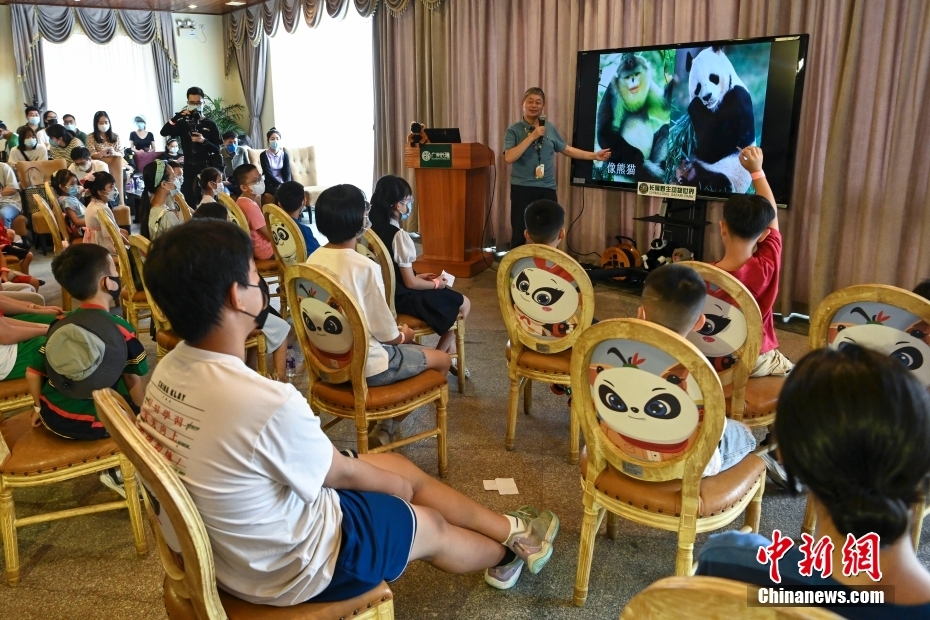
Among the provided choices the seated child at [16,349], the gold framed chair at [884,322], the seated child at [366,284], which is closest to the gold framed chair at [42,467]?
the seated child at [16,349]

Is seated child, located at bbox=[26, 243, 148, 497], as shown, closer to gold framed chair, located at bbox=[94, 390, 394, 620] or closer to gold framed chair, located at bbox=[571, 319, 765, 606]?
gold framed chair, located at bbox=[94, 390, 394, 620]

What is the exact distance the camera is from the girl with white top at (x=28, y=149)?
25.2ft

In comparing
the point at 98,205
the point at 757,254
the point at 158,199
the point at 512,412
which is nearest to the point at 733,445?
the point at 757,254

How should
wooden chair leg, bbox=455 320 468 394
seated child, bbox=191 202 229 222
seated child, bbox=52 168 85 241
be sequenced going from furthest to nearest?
seated child, bbox=52 168 85 241 → seated child, bbox=191 202 229 222 → wooden chair leg, bbox=455 320 468 394

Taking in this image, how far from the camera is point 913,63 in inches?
143

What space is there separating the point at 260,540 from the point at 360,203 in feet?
4.67

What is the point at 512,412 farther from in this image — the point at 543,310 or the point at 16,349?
the point at 16,349

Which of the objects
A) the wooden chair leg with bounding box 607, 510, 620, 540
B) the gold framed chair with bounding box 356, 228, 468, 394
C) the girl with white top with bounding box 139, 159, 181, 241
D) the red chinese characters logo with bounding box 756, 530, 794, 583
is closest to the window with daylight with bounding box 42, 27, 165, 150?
the girl with white top with bounding box 139, 159, 181, 241

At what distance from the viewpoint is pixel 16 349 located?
7.95 ft

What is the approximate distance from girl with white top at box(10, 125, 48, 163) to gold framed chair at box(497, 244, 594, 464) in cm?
737

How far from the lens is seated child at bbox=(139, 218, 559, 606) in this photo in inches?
46.1

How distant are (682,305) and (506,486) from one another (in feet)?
3.45

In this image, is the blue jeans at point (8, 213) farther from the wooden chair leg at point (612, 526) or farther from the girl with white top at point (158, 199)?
the wooden chair leg at point (612, 526)

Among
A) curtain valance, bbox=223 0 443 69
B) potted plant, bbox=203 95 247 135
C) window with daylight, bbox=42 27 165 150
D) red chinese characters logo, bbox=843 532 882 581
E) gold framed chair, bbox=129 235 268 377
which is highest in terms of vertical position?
curtain valance, bbox=223 0 443 69
